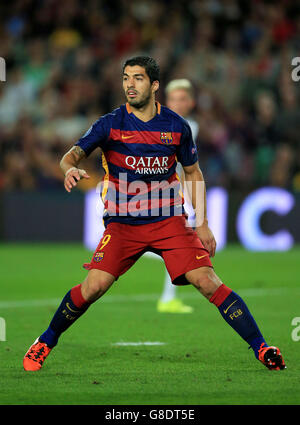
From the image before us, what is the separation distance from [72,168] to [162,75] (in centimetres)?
1213

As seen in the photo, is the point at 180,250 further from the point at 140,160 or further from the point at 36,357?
the point at 36,357

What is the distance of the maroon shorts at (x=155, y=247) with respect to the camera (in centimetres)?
611

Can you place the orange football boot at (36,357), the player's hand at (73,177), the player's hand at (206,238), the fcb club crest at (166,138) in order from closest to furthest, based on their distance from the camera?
the player's hand at (73,177), the orange football boot at (36,357), the fcb club crest at (166,138), the player's hand at (206,238)

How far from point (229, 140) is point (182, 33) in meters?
3.16

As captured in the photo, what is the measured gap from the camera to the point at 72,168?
5.73 m

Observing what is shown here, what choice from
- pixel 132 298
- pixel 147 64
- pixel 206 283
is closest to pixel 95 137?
pixel 147 64

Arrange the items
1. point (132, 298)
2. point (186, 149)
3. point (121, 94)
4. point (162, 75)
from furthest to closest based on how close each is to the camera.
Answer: point (162, 75) < point (121, 94) < point (132, 298) < point (186, 149)

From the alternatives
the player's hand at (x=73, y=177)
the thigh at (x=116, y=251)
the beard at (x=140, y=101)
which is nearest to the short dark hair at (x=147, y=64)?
the beard at (x=140, y=101)

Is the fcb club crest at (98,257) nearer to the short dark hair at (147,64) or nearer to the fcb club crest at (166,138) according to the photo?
the fcb club crest at (166,138)

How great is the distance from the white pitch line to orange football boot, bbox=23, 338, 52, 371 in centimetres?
329

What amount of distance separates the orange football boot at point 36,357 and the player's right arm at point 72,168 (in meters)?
1.16

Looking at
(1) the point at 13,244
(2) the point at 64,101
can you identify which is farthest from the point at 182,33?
(1) the point at 13,244

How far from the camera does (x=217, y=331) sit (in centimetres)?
792
